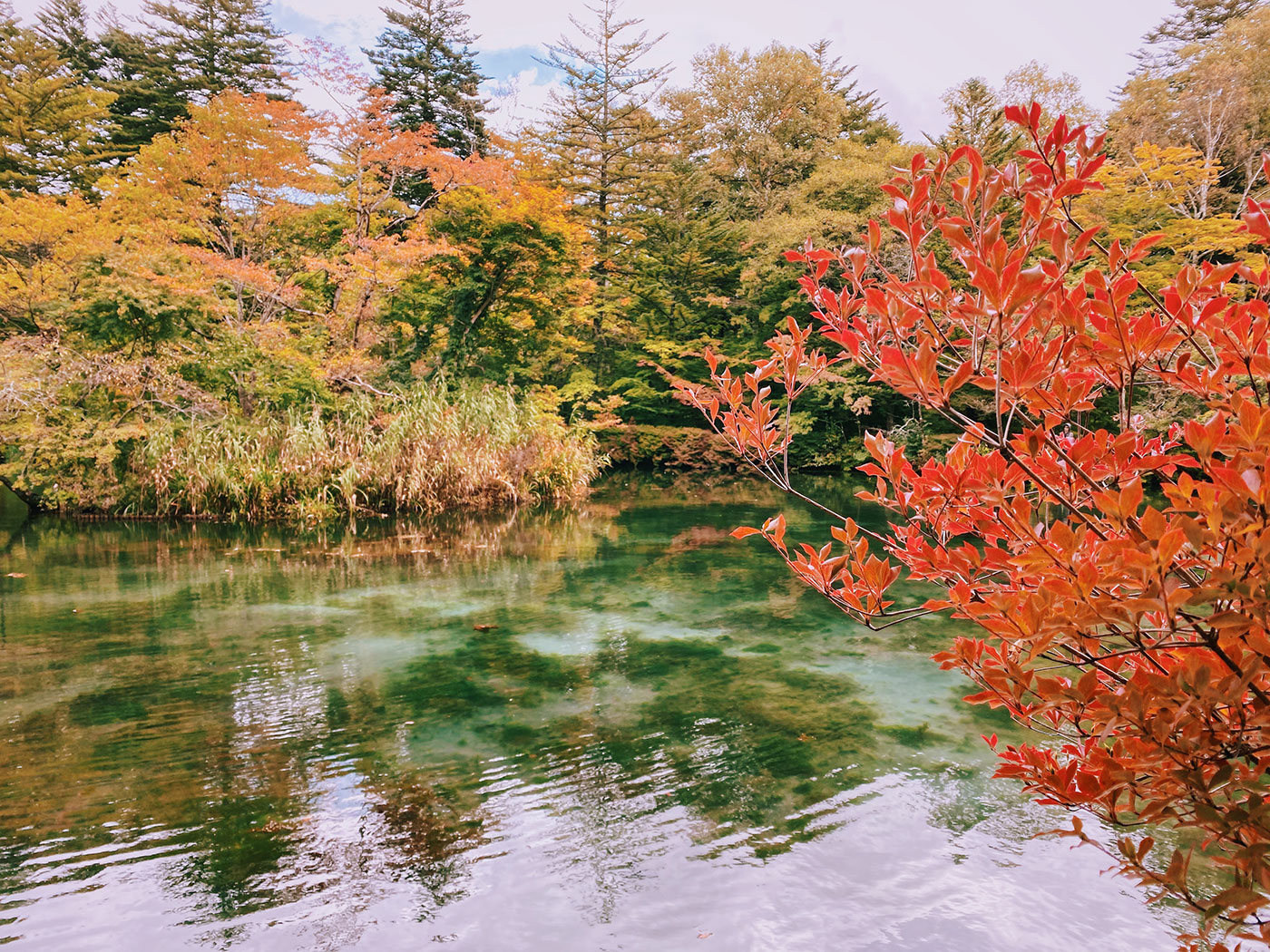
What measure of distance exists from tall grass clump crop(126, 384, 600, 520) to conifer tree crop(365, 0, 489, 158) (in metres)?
13.1

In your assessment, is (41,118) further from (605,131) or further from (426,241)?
(605,131)

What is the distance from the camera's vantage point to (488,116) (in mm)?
19016

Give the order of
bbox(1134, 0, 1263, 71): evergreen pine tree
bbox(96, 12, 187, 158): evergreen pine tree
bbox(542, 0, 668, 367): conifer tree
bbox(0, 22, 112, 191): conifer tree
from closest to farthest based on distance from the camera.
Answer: bbox(0, 22, 112, 191): conifer tree < bbox(1134, 0, 1263, 71): evergreen pine tree < bbox(542, 0, 668, 367): conifer tree < bbox(96, 12, 187, 158): evergreen pine tree

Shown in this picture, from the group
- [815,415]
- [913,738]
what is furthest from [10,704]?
[815,415]

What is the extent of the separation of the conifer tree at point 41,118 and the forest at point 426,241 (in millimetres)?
64

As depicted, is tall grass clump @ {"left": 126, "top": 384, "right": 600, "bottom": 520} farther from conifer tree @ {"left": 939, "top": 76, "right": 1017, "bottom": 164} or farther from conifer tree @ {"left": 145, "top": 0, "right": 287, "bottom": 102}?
conifer tree @ {"left": 145, "top": 0, "right": 287, "bottom": 102}

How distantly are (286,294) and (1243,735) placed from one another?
10.9 meters

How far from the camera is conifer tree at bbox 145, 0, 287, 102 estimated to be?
17.7 metres

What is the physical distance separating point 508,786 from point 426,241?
8827 mm

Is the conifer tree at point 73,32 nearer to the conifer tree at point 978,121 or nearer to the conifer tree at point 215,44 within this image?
the conifer tree at point 215,44

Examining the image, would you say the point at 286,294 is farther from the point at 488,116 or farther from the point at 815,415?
the point at 488,116

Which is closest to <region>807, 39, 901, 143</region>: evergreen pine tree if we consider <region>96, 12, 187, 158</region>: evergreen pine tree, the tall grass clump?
the tall grass clump

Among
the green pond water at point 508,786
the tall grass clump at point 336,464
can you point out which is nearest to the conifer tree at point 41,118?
the tall grass clump at point 336,464

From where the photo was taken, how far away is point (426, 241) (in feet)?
32.0
